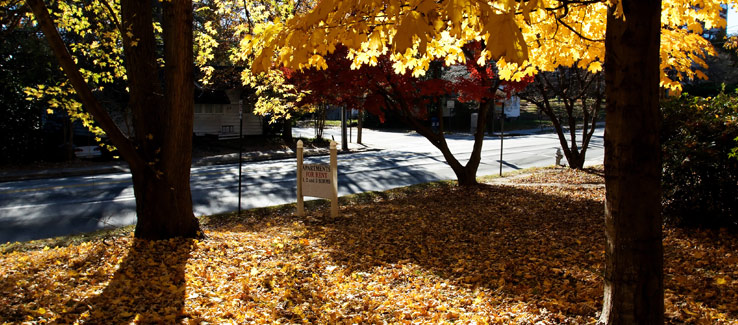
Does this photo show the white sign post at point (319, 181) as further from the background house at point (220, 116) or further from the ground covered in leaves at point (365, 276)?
the background house at point (220, 116)

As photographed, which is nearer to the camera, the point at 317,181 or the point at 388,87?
the point at 317,181

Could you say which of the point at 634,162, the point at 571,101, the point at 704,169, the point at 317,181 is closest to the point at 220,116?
the point at 571,101

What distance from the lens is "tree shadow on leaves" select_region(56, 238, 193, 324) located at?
13.9 ft

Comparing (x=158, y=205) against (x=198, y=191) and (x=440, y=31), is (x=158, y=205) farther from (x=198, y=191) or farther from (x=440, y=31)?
(x=198, y=191)

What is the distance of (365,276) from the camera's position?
578cm

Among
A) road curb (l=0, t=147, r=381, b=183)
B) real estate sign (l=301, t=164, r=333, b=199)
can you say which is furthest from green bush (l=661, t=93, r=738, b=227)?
road curb (l=0, t=147, r=381, b=183)

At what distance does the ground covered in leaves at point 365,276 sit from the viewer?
4430 millimetres

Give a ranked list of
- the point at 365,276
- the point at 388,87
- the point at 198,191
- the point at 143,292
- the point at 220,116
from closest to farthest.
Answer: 1. the point at 143,292
2. the point at 365,276
3. the point at 388,87
4. the point at 198,191
5. the point at 220,116

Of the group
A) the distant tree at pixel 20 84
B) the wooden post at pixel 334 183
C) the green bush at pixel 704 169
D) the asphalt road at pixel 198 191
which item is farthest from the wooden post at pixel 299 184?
the distant tree at pixel 20 84

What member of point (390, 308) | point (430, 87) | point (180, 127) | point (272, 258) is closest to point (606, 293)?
point (390, 308)

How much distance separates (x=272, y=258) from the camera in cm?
636

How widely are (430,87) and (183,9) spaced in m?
6.77

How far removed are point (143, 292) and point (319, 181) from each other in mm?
5112

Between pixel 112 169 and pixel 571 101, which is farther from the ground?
pixel 571 101
